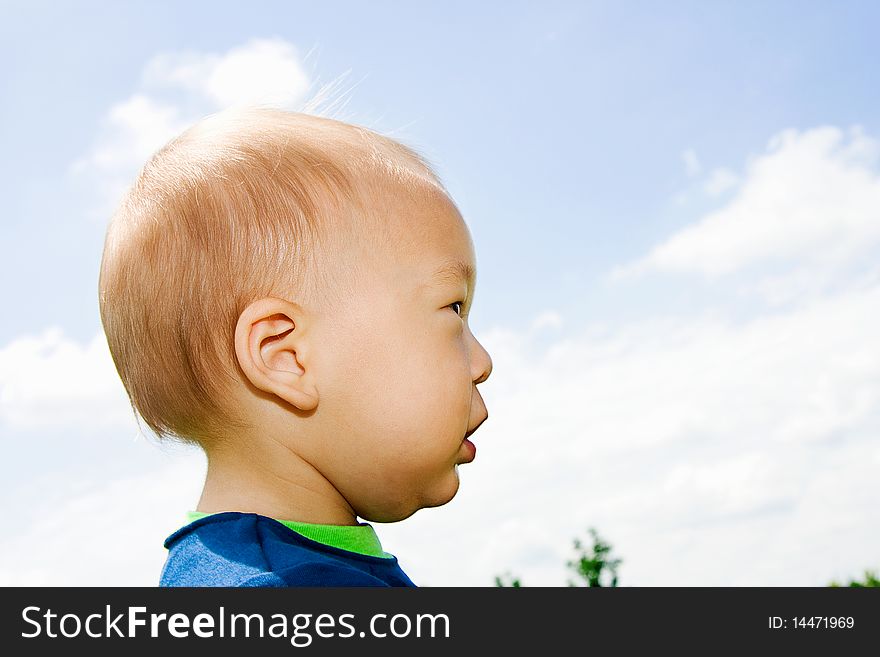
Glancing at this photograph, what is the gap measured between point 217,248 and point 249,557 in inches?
32.3

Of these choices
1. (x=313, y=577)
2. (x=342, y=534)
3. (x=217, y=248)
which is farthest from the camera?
(x=342, y=534)

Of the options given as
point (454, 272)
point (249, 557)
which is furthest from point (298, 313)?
point (249, 557)

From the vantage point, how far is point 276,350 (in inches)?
100.0

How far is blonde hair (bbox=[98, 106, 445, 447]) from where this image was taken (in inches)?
99.6

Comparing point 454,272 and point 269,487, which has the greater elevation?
point 454,272

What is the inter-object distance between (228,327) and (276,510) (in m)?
0.52

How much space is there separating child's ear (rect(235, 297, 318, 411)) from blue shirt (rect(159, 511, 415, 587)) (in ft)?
1.14

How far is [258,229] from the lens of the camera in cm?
254

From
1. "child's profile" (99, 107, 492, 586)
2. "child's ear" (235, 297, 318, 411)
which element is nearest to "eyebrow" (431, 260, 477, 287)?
"child's profile" (99, 107, 492, 586)

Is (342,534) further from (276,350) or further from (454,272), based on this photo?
(454,272)

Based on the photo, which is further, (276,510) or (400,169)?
(400,169)
